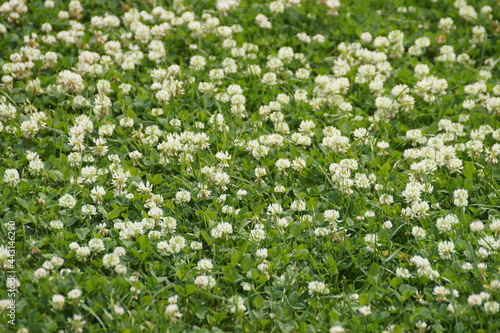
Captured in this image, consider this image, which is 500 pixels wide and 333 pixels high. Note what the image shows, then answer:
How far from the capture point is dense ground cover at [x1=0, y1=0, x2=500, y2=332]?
2.79m

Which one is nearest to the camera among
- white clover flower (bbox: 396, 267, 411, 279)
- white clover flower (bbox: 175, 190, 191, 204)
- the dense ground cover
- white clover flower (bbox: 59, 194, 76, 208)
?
the dense ground cover

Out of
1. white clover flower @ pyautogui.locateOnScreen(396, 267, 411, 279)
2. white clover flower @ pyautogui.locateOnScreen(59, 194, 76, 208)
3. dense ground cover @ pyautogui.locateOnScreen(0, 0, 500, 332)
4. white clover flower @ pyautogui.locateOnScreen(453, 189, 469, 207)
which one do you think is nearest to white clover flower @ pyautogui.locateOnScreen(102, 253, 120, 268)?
dense ground cover @ pyautogui.locateOnScreen(0, 0, 500, 332)

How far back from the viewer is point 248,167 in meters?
3.72

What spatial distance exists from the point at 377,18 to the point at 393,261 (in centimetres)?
300

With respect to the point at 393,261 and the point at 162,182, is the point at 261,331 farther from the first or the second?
the point at 162,182

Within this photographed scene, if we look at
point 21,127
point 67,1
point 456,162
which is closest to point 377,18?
point 456,162

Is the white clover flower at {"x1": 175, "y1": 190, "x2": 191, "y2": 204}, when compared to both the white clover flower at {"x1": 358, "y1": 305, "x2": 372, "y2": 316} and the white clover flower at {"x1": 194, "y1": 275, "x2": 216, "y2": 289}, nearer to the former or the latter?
the white clover flower at {"x1": 194, "y1": 275, "x2": 216, "y2": 289}

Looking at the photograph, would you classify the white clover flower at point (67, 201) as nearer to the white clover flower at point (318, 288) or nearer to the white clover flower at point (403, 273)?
the white clover flower at point (318, 288)

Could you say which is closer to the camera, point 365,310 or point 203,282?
point 365,310

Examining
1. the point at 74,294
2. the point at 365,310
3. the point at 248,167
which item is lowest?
the point at 248,167

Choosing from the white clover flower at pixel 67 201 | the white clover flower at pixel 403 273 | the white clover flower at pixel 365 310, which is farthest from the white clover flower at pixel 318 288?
the white clover flower at pixel 67 201

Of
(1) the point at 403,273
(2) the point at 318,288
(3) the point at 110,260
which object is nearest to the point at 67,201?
(3) the point at 110,260

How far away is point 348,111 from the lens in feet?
14.1

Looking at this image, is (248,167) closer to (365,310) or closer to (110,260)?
(110,260)
